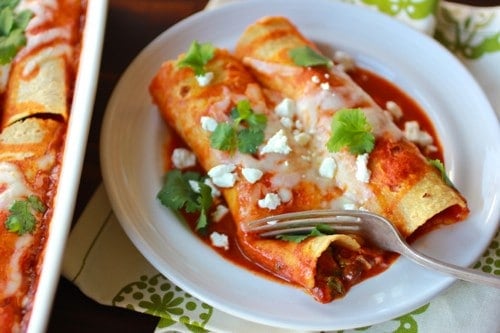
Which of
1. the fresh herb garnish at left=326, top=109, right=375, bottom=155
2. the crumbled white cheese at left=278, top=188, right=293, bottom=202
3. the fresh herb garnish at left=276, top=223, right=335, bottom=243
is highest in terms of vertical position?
the fresh herb garnish at left=326, top=109, right=375, bottom=155

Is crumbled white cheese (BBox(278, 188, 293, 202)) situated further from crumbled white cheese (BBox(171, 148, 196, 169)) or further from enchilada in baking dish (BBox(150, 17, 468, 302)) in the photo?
crumbled white cheese (BBox(171, 148, 196, 169))

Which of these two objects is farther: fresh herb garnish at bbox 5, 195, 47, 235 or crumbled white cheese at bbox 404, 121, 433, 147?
crumbled white cheese at bbox 404, 121, 433, 147

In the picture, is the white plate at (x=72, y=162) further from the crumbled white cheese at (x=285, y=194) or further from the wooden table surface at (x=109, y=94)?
the crumbled white cheese at (x=285, y=194)

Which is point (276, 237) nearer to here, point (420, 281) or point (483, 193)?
point (420, 281)

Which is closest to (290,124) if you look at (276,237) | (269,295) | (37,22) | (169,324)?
(276,237)

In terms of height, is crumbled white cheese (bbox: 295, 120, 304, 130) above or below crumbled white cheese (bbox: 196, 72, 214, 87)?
below

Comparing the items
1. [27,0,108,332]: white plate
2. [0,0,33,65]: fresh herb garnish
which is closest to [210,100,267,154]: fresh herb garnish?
[27,0,108,332]: white plate

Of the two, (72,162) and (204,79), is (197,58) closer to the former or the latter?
(204,79)

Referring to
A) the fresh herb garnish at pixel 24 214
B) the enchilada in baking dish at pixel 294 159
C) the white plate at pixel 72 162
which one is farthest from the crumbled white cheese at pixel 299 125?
the fresh herb garnish at pixel 24 214
